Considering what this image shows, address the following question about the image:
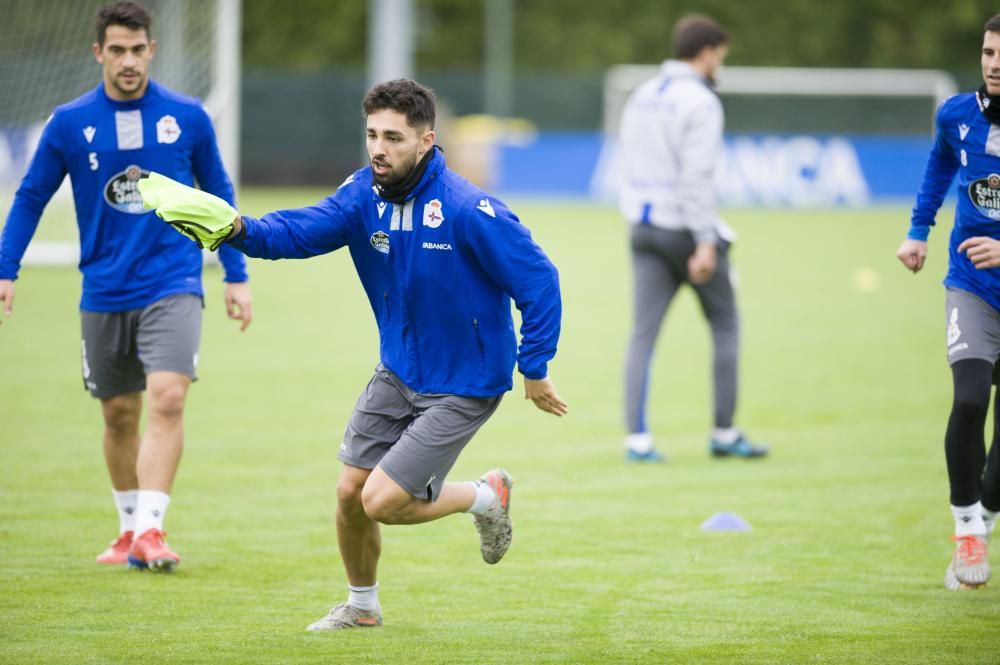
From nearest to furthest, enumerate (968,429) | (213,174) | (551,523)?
(968,429), (213,174), (551,523)

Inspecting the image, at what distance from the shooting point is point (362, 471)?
5.42m

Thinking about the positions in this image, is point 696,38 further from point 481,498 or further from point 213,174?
point 481,498

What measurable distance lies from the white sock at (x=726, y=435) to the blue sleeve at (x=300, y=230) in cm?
435

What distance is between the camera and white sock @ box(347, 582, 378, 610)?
18.2 ft

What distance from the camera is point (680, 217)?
29.5 feet

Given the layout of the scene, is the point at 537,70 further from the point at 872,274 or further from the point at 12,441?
the point at 12,441

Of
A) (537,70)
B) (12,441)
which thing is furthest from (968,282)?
(537,70)

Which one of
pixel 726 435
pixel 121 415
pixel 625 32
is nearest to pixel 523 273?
pixel 121 415

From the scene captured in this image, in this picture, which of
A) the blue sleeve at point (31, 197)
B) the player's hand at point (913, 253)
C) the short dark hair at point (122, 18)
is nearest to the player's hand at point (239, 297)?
the blue sleeve at point (31, 197)

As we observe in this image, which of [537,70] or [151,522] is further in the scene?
[537,70]

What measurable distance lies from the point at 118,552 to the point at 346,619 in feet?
5.07

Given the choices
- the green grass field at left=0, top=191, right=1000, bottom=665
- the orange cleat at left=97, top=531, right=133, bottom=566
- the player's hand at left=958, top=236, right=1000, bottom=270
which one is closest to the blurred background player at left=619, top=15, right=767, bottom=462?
the green grass field at left=0, top=191, right=1000, bottom=665

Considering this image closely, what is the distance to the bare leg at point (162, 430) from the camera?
6441 millimetres

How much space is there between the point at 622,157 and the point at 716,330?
1259 mm
